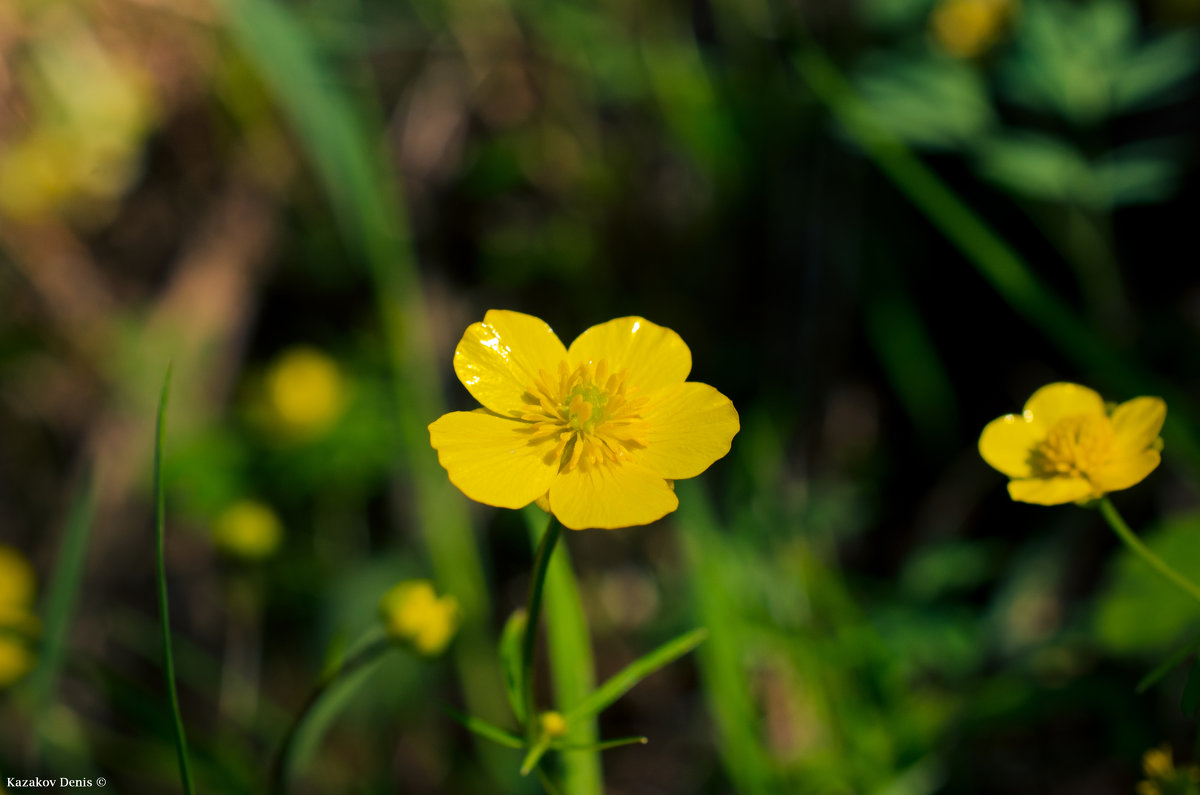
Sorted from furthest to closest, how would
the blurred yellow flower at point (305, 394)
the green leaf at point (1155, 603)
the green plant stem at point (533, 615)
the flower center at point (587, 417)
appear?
the blurred yellow flower at point (305, 394), the green leaf at point (1155, 603), the flower center at point (587, 417), the green plant stem at point (533, 615)

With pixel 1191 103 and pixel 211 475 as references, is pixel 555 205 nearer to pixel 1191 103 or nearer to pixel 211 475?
pixel 211 475

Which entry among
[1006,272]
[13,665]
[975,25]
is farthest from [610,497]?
[975,25]

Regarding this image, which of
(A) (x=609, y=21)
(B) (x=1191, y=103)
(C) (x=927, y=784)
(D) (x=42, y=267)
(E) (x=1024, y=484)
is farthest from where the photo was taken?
(D) (x=42, y=267)

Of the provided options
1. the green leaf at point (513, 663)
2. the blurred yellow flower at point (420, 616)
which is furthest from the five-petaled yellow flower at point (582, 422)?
the blurred yellow flower at point (420, 616)

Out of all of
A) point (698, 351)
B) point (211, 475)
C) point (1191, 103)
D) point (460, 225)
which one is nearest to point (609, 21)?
point (460, 225)

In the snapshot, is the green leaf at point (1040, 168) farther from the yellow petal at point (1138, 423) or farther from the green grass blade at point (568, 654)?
the green grass blade at point (568, 654)

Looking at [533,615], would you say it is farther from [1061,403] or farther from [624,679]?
[1061,403]
